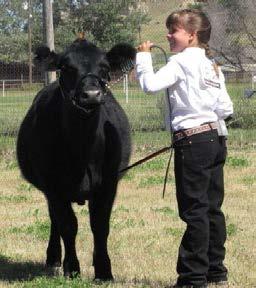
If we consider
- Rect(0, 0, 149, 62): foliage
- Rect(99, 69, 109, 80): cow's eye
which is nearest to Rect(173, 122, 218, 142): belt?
Rect(99, 69, 109, 80): cow's eye

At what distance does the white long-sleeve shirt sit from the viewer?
5.25m

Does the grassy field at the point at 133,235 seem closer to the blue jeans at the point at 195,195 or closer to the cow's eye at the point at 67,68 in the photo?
the blue jeans at the point at 195,195

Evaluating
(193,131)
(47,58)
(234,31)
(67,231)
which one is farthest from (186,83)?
(234,31)

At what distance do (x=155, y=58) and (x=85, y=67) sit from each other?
8663mm

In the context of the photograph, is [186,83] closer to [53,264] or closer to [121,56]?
[121,56]

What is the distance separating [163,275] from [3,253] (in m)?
1.95

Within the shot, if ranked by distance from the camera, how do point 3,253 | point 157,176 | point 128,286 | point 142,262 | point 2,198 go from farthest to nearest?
1. point 157,176
2. point 2,198
3. point 3,253
4. point 142,262
5. point 128,286

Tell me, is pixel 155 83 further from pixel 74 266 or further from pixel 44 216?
pixel 44 216

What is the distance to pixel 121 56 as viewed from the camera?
628 centimetres

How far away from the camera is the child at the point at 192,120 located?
5.31 metres

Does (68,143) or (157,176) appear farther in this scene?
(157,176)

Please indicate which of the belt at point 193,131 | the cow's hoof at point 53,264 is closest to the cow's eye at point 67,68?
the belt at point 193,131

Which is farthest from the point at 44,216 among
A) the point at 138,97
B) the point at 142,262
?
the point at 138,97

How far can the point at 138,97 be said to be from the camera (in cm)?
1571
